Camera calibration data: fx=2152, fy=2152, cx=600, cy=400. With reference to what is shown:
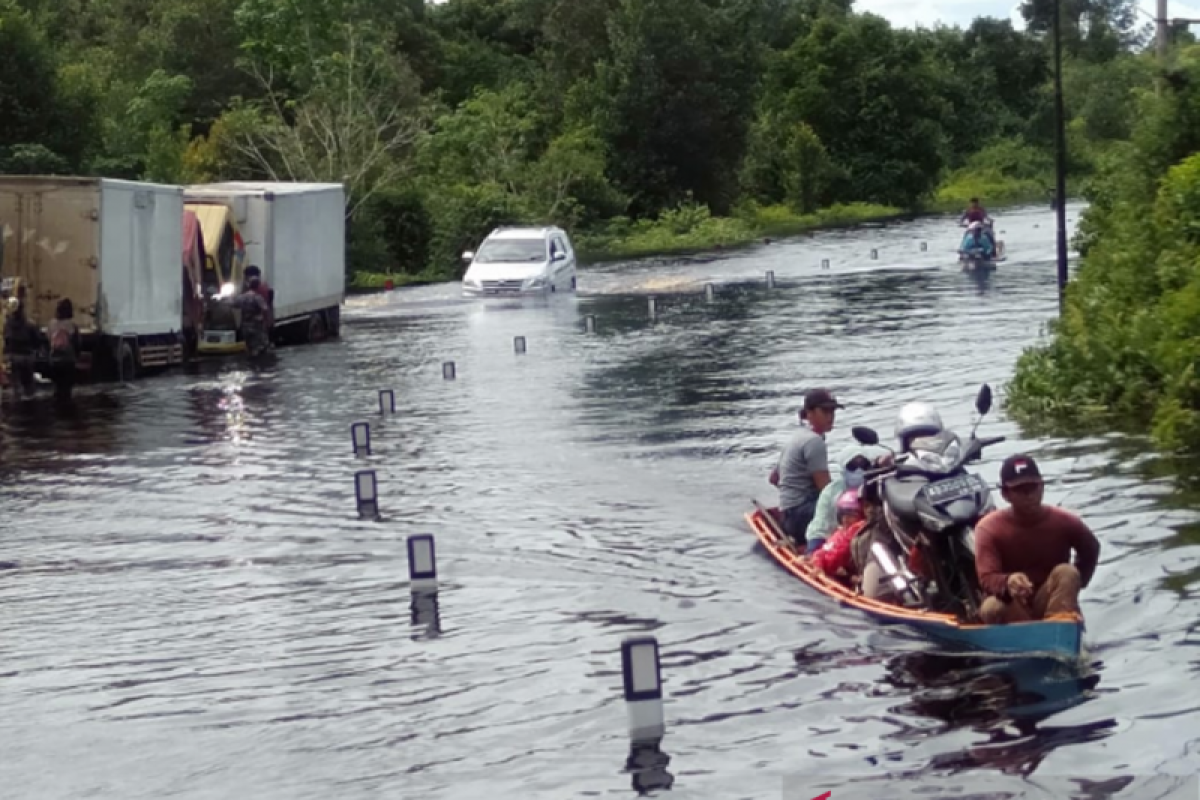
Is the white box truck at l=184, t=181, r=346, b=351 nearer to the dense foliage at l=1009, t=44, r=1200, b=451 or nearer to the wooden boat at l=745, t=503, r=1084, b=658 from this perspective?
the dense foliage at l=1009, t=44, r=1200, b=451

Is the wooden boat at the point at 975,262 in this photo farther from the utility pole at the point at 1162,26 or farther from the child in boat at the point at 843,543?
the child in boat at the point at 843,543

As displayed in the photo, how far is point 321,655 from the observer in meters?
12.5

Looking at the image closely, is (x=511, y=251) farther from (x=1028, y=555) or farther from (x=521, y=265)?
(x=1028, y=555)

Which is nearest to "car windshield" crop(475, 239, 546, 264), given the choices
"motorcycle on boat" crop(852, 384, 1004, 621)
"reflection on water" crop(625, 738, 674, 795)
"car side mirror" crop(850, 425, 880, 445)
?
"car side mirror" crop(850, 425, 880, 445)

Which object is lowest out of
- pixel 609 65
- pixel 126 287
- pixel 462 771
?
→ pixel 462 771

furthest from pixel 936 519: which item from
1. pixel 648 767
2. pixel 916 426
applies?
pixel 648 767

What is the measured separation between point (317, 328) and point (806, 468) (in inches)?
998

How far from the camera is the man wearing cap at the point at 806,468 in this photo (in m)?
14.4

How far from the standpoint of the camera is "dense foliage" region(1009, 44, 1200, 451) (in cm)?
1867

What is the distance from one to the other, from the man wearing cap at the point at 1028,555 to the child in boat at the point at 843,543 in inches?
86.3

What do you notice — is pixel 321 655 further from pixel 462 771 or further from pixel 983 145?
pixel 983 145

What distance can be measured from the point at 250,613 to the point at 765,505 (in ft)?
17.2

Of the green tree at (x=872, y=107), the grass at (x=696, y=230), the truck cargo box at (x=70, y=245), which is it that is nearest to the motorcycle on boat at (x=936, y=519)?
the truck cargo box at (x=70, y=245)

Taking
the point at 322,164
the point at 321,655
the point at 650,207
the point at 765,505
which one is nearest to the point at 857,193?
the point at 650,207
